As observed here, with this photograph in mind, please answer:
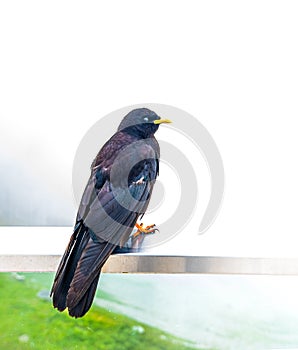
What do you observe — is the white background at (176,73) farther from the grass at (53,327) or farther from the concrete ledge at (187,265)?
the concrete ledge at (187,265)

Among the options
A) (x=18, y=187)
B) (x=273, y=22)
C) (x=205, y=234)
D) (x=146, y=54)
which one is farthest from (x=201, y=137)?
(x=18, y=187)

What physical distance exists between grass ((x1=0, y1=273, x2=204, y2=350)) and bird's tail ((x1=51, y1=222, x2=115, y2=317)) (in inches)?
35.4

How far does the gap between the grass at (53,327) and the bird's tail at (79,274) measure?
2.95ft

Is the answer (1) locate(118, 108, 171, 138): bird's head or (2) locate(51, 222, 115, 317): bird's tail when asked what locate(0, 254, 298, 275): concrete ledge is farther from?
(1) locate(118, 108, 171, 138): bird's head

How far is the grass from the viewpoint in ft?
6.02

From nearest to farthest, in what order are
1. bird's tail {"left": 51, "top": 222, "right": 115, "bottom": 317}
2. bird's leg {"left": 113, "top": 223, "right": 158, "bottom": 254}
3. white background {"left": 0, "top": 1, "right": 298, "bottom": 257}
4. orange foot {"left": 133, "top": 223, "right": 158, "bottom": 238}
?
Result: bird's tail {"left": 51, "top": 222, "right": 115, "bottom": 317} < bird's leg {"left": 113, "top": 223, "right": 158, "bottom": 254} < orange foot {"left": 133, "top": 223, "right": 158, "bottom": 238} < white background {"left": 0, "top": 1, "right": 298, "bottom": 257}

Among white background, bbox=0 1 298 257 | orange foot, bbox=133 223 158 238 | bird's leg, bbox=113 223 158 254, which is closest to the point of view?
bird's leg, bbox=113 223 158 254

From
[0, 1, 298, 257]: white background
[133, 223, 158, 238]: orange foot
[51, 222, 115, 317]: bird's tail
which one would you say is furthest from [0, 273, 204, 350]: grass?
[51, 222, 115, 317]: bird's tail

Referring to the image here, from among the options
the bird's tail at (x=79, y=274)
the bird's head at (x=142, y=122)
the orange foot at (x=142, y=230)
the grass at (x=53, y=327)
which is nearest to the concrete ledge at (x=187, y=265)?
the bird's tail at (x=79, y=274)

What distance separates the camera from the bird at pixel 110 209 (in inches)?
37.8

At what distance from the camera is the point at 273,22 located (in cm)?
179

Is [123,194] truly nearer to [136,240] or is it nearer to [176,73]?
[136,240]

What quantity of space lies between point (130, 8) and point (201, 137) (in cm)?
60

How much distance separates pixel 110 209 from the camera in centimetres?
104
